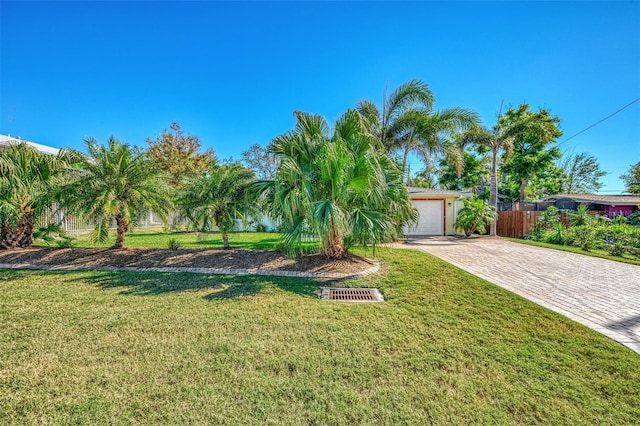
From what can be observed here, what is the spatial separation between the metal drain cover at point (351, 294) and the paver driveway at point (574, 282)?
9.10ft

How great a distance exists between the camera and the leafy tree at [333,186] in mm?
5684

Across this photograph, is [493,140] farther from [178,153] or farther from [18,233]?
[178,153]

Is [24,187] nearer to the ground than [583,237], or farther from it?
farther from it

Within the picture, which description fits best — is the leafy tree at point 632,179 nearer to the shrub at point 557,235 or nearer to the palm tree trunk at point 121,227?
the shrub at point 557,235

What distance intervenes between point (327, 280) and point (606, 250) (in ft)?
39.6

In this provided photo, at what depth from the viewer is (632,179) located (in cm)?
2966

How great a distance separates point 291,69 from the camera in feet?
43.8

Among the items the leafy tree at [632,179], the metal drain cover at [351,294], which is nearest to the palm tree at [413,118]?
the metal drain cover at [351,294]

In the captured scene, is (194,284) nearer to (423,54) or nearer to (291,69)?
(291,69)

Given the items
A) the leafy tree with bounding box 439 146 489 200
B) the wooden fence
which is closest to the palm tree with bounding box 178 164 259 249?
the wooden fence

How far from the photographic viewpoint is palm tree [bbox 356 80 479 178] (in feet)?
39.9

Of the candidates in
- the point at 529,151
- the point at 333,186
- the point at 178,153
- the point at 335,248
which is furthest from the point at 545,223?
the point at 178,153

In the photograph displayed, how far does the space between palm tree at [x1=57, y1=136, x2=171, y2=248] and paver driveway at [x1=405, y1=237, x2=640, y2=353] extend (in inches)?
350

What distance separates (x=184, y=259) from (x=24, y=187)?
508 centimetres
